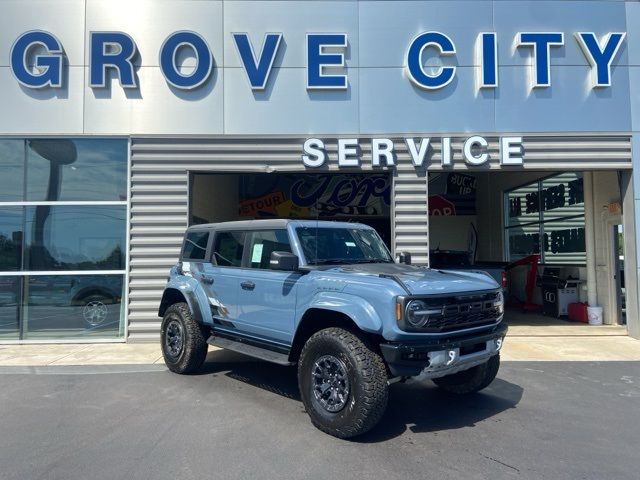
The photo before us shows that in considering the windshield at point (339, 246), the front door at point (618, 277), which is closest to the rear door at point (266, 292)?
the windshield at point (339, 246)

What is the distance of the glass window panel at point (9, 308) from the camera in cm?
921

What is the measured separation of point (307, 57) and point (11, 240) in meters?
7.08

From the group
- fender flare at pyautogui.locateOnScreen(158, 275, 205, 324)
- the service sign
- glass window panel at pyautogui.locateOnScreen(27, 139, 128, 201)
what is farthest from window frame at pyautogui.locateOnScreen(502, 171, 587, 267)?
glass window panel at pyautogui.locateOnScreen(27, 139, 128, 201)

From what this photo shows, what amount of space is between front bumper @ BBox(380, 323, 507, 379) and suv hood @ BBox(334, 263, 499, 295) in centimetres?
47

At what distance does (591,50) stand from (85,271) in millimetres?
11250

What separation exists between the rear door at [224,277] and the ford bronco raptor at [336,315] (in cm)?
2

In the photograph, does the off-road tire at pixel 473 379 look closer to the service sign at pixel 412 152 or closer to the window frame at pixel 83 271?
the service sign at pixel 412 152

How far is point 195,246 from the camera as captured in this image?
685 cm

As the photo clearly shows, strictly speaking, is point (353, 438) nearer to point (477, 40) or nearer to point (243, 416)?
point (243, 416)

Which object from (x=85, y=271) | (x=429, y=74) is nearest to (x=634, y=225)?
(x=429, y=74)

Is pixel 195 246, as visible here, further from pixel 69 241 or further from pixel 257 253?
pixel 69 241

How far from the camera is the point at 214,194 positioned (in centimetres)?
1305

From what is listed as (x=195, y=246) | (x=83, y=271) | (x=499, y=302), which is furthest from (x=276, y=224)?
(x=83, y=271)

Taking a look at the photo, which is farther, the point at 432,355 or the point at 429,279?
the point at 429,279
